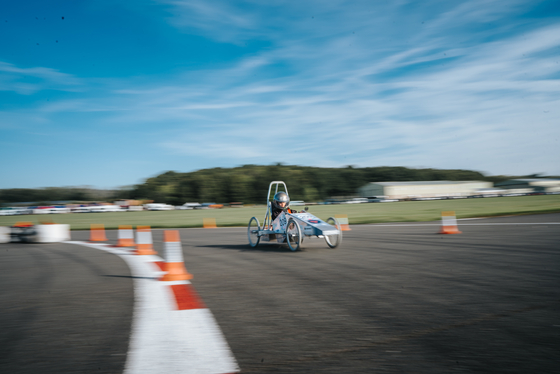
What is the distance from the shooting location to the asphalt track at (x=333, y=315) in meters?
3.21

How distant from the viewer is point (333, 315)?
177 inches

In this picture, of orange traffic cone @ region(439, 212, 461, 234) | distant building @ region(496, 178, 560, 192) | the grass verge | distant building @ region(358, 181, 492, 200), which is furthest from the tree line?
orange traffic cone @ region(439, 212, 461, 234)

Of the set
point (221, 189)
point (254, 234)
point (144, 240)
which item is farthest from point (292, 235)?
point (221, 189)

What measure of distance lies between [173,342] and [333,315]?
1761mm

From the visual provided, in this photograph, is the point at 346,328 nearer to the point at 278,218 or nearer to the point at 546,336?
the point at 546,336

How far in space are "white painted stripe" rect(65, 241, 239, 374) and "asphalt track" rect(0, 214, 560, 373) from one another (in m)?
0.13

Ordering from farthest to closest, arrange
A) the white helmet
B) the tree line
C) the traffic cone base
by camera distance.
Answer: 1. the tree line
2. the white helmet
3. the traffic cone base

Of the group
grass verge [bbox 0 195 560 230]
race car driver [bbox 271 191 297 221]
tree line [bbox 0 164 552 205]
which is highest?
tree line [bbox 0 164 552 205]

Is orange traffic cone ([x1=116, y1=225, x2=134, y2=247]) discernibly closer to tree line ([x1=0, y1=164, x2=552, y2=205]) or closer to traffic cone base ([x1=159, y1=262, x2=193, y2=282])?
traffic cone base ([x1=159, y1=262, x2=193, y2=282])

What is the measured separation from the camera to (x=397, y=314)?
4449mm

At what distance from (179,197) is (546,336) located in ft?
358

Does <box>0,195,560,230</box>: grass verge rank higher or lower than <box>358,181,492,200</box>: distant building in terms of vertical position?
lower

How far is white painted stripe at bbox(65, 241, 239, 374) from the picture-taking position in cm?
317

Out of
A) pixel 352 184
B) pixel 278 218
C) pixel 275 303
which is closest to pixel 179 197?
pixel 352 184
